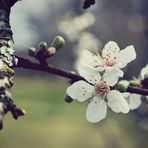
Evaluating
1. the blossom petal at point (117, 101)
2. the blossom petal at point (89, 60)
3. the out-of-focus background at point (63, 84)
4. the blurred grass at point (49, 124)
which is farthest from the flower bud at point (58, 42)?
the blurred grass at point (49, 124)

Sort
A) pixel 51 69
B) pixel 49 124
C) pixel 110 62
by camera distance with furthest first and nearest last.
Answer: pixel 49 124 < pixel 110 62 < pixel 51 69

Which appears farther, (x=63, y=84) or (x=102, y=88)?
(x=63, y=84)

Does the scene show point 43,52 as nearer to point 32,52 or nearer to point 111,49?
point 32,52

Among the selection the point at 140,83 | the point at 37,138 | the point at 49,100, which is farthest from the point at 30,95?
the point at 140,83

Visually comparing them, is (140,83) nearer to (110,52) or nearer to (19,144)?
(110,52)

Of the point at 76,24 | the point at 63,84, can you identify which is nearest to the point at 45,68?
the point at 76,24

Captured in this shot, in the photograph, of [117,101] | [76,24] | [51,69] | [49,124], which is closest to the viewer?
[51,69]
